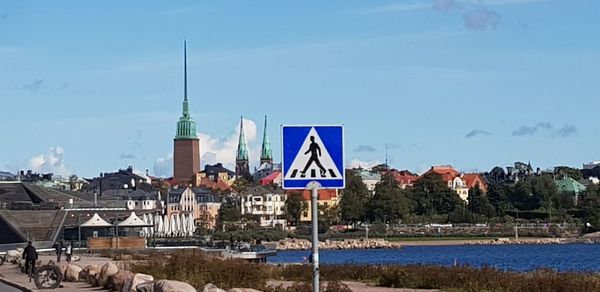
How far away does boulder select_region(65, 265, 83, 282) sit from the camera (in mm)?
36750

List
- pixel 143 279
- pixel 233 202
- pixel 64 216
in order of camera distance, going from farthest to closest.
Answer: pixel 233 202 < pixel 64 216 < pixel 143 279

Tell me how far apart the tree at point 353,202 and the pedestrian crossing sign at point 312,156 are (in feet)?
477

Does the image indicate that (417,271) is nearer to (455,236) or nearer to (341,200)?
(455,236)

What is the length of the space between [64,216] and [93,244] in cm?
2465

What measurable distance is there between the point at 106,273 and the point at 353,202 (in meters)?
128

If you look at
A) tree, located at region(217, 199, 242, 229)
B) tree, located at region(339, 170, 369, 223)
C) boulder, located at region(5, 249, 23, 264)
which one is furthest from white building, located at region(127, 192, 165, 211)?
boulder, located at region(5, 249, 23, 264)

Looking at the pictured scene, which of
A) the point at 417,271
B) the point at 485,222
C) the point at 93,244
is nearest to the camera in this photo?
the point at 417,271

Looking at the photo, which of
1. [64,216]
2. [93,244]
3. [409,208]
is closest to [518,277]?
[93,244]

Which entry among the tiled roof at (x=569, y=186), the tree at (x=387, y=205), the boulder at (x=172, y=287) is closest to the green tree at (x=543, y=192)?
the tiled roof at (x=569, y=186)

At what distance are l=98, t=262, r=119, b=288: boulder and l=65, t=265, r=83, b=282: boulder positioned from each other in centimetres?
407

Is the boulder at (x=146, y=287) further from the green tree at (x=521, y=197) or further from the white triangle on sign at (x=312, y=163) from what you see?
the green tree at (x=521, y=197)

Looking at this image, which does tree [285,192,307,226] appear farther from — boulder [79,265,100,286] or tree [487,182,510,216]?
boulder [79,265,100,286]

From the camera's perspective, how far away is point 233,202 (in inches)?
7013

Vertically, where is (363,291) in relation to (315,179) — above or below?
below
